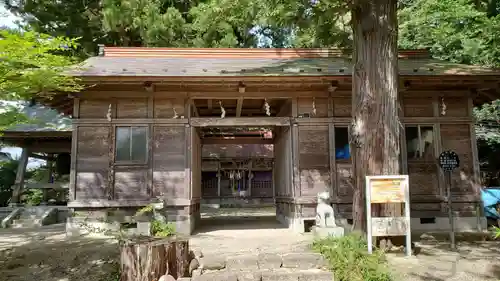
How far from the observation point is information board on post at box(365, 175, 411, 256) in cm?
630

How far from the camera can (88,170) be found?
8.95m

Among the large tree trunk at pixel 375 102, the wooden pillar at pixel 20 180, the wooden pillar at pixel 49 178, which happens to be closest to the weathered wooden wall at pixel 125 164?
the large tree trunk at pixel 375 102

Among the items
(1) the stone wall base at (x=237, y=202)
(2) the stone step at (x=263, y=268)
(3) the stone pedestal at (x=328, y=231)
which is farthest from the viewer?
(1) the stone wall base at (x=237, y=202)

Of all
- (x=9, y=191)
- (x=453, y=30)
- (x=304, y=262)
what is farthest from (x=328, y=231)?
(x=9, y=191)

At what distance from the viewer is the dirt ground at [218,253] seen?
5578 millimetres

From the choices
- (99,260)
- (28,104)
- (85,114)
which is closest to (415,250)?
(99,260)

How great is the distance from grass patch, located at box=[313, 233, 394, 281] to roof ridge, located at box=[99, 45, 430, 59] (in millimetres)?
7167

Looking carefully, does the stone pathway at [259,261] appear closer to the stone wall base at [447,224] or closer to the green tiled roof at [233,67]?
the stone wall base at [447,224]

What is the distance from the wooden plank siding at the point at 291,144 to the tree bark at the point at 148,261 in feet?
11.1

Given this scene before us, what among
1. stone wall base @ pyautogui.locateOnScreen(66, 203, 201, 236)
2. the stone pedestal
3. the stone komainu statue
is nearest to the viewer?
the stone pedestal

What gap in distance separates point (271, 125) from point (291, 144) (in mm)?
688

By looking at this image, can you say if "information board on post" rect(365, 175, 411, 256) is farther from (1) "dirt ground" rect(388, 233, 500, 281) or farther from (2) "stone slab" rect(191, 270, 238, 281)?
(2) "stone slab" rect(191, 270, 238, 281)

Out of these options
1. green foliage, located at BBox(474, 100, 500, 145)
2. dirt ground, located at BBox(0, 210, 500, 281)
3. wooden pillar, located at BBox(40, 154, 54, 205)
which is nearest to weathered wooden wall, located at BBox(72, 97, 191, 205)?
dirt ground, located at BBox(0, 210, 500, 281)

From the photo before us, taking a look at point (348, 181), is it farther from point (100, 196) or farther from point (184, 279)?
point (100, 196)
